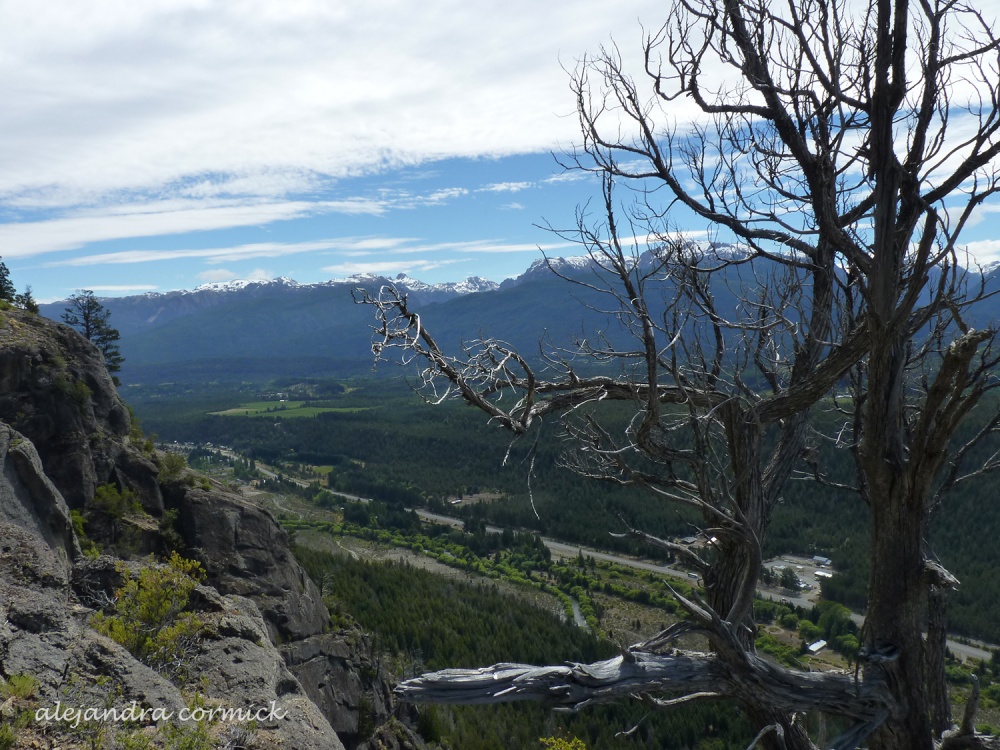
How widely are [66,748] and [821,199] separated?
5927mm

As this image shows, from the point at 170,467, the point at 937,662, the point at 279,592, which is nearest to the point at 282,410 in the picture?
the point at 170,467

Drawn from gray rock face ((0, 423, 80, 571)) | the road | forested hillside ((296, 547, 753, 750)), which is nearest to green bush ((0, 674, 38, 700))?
gray rock face ((0, 423, 80, 571))

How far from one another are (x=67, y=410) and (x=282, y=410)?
470 feet

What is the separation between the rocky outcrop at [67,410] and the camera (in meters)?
15.1

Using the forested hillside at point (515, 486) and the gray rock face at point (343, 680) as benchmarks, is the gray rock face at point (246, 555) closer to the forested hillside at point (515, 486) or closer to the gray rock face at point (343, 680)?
the gray rock face at point (343, 680)

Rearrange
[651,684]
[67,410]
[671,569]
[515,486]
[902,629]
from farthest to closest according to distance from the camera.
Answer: [515,486] → [671,569] → [67,410] → [902,629] → [651,684]

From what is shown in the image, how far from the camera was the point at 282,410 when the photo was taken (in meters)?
153

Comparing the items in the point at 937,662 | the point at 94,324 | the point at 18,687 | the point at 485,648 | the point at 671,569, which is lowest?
the point at 485,648

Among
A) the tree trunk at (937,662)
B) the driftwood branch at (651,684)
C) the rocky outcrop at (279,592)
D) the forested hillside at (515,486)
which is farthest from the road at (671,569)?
the driftwood branch at (651,684)

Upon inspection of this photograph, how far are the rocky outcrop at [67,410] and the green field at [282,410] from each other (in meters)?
123

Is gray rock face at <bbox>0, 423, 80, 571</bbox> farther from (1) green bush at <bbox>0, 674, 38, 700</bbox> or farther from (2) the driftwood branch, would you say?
(2) the driftwood branch

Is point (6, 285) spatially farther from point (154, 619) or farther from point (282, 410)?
point (282, 410)

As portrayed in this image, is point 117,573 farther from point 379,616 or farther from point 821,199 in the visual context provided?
point 379,616

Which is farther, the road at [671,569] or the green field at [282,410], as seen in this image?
the green field at [282,410]
